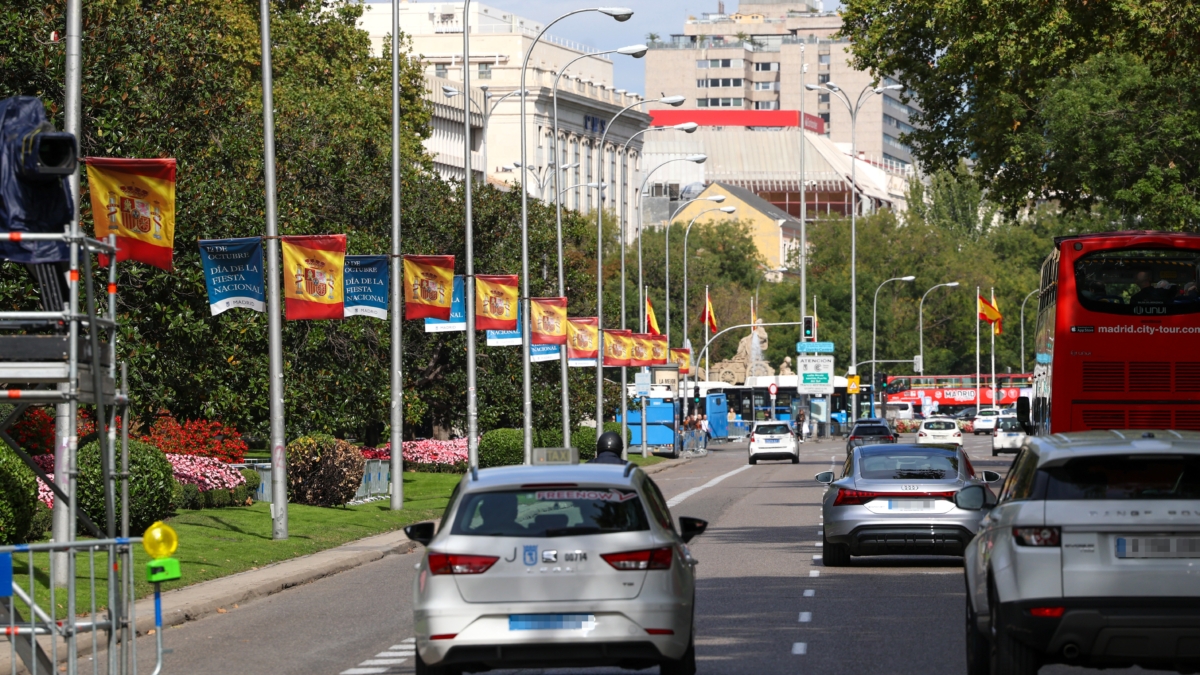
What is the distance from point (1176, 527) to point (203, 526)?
19278mm

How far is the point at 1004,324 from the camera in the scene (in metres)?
138

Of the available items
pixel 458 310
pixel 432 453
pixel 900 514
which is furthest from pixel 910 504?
pixel 432 453

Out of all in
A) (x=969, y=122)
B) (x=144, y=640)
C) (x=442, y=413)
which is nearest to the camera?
(x=144, y=640)

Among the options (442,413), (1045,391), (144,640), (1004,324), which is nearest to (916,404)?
(1004,324)

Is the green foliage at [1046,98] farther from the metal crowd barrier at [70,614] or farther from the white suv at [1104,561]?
the metal crowd barrier at [70,614]

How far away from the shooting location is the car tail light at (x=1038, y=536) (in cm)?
1060

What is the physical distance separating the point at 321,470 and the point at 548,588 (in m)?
23.6

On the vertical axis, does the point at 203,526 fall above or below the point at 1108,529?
below

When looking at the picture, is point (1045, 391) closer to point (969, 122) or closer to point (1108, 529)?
point (1108, 529)

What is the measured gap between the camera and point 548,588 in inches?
449

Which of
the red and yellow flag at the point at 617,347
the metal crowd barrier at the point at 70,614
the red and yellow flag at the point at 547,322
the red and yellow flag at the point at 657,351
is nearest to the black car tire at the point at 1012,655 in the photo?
the metal crowd barrier at the point at 70,614

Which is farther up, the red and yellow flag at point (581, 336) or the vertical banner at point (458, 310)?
the vertical banner at point (458, 310)

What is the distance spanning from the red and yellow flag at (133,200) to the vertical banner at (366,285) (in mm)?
12703

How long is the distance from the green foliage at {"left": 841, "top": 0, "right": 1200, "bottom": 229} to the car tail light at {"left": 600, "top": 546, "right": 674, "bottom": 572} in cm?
2012
